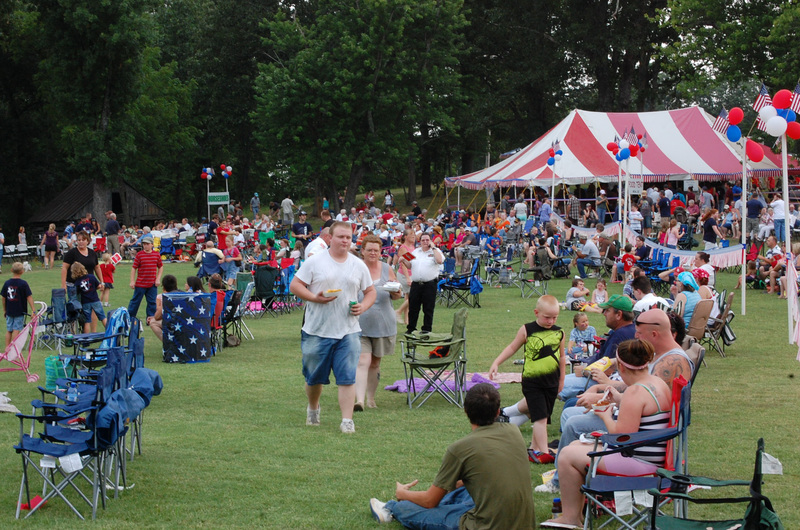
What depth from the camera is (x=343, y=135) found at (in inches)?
1550

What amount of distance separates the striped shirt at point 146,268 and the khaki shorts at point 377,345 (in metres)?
6.21

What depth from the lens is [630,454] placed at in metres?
4.72

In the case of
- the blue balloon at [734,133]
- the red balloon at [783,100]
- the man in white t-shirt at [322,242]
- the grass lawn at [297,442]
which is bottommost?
the grass lawn at [297,442]

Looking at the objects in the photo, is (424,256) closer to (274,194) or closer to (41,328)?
(41,328)

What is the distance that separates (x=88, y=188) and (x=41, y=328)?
30412mm

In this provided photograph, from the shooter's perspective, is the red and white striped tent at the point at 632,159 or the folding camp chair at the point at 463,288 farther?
the red and white striped tent at the point at 632,159

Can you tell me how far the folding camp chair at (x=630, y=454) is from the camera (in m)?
4.50

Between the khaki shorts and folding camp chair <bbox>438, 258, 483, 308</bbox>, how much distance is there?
871 centimetres

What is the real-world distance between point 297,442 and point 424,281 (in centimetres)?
491

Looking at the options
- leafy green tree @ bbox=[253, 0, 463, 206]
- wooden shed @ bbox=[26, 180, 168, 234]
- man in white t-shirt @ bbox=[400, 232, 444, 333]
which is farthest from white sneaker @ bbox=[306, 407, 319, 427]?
wooden shed @ bbox=[26, 180, 168, 234]

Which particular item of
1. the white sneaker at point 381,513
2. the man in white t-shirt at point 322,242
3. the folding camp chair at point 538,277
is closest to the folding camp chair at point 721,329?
the man in white t-shirt at point 322,242

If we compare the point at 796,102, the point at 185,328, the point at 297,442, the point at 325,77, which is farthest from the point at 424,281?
the point at 325,77

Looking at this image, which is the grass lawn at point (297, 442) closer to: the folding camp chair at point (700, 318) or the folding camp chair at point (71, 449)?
the folding camp chair at point (71, 449)

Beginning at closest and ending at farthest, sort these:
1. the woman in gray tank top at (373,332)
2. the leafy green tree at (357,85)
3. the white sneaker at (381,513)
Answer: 1. the white sneaker at (381,513)
2. the woman in gray tank top at (373,332)
3. the leafy green tree at (357,85)
